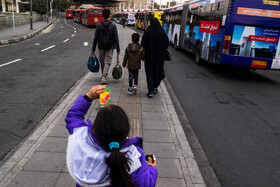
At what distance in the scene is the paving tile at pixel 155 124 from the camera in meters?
4.73

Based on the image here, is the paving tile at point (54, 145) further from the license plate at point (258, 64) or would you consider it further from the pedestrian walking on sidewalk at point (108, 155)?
the license plate at point (258, 64)

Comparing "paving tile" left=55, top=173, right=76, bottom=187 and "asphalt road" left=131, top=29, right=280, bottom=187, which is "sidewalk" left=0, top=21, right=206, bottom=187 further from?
"asphalt road" left=131, top=29, right=280, bottom=187

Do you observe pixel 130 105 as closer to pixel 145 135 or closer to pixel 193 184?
pixel 145 135

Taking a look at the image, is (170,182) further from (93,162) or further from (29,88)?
(29,88)

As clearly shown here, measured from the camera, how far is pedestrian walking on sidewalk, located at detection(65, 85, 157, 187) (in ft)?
4.55

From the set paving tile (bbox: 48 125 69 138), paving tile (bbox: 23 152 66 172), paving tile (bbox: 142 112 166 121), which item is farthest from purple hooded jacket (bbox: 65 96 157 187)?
paving tile (bbox: 142 112 166 121)

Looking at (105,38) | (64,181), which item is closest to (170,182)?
(64,181)

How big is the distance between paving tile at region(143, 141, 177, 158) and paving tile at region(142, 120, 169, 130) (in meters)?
0.65

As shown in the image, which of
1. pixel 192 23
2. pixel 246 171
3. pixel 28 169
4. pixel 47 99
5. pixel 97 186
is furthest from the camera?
pixel 192 23

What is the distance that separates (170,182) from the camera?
10.2ft

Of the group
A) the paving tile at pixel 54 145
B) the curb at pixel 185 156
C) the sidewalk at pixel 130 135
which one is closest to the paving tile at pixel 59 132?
the sidewalk at pixel 130 135

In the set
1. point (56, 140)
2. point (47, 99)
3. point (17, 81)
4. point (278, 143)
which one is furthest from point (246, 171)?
point (17, 81)

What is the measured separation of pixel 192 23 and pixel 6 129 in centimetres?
1112

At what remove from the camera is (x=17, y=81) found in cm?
795
